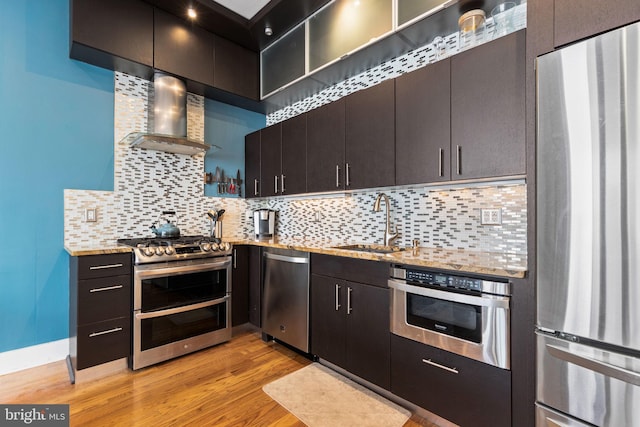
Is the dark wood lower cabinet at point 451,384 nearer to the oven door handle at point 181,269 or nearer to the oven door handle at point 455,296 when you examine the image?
the oven door handle at point 455,296

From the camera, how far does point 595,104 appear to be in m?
1.13

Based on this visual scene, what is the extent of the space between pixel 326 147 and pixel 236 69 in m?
1.47

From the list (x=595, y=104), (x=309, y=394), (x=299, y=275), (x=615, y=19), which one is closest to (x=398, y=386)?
(x=309, y=394)

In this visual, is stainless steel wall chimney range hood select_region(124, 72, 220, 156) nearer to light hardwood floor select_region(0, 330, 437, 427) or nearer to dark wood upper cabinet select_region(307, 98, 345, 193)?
dark wood upper cabinet select_region(307, 98, 345, 193)

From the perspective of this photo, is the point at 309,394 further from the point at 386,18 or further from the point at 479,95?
the point at 386,18

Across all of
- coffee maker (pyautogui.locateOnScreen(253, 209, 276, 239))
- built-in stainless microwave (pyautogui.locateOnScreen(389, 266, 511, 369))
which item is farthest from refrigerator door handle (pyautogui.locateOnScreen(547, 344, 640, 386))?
coffee maker (pyautogui.locateOnScreen(253, 209, 276, 239))

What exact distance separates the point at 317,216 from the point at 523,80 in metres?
2.07

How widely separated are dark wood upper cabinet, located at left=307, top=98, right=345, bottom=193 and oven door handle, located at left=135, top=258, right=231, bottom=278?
1041mm

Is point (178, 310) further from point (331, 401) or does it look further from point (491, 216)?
point (491, 216)

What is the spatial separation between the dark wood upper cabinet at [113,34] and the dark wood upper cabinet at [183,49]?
7 cm

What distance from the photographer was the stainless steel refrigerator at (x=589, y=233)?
106 centimetres

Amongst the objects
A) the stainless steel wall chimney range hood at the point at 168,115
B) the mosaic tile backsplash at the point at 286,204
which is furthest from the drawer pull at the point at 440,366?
the stainless steel wall chimney range hood at the point at 168,115

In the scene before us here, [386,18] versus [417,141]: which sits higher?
[386,18]

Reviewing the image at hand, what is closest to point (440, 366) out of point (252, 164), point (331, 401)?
point (331, 401)
